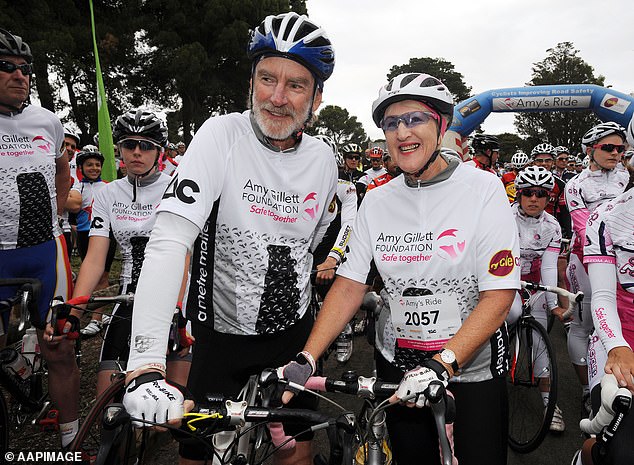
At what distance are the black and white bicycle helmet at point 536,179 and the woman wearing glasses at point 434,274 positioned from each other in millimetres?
3144

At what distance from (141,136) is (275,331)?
234cm

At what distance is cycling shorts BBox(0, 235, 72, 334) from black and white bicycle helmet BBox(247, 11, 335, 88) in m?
2.83

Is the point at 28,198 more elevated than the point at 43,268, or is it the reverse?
the point at 28,198

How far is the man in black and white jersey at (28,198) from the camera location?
145 inches

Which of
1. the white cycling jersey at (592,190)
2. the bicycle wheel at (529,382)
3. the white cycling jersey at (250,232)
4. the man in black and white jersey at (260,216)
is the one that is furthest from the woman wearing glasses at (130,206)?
the white cycling jersey at (592,190)

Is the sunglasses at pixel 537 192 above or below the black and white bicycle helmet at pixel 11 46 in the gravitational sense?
below

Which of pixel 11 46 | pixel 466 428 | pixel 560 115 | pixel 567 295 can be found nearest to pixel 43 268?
pixel 11 46

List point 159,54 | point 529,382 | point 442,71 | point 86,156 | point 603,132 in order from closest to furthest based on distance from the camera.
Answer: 1. point 529,382
2. point 603,132
3. point 86,156
4. point 159,54
5. point 442,71

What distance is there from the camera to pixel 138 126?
3775 mm

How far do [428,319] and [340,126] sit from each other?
9371 centimetres

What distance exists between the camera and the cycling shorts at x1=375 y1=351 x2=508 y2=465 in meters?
2.28

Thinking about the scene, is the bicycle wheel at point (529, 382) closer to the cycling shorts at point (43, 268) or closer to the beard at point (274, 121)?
the beard at point (274, 121)

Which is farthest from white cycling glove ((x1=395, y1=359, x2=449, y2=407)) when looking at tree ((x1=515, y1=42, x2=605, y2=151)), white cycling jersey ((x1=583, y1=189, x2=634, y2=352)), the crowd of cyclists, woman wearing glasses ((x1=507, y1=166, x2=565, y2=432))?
tree ((x1=515, y1=42, x2=605, y2=151))
